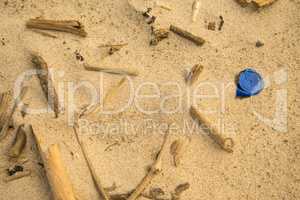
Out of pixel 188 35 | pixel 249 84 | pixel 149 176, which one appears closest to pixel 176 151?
pixel 149 176

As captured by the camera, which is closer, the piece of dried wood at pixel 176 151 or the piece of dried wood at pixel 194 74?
the piece of dried wood at pixel 176 151

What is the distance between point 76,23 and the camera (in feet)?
10.5

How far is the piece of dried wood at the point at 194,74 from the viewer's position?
315cm

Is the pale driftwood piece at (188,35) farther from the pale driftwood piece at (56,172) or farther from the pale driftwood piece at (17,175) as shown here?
the pale driftwood piece at (17,175)

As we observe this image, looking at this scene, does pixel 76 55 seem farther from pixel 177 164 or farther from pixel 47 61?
pixel 177 164

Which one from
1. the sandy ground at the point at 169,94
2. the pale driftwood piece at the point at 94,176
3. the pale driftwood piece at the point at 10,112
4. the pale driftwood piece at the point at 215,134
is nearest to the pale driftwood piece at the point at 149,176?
the sandy ground at the point at 169,94

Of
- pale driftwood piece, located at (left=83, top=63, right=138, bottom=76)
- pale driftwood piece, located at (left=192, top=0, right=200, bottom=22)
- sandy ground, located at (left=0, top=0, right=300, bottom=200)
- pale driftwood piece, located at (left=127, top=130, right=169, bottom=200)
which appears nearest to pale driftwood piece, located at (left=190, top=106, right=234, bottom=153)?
sandy ground, located at (left=0, top=0, right=300, bottom=200)

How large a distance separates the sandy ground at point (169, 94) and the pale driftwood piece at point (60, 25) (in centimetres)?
5

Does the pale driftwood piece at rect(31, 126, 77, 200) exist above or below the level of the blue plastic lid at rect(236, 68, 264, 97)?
below

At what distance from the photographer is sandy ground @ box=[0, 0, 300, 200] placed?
2.91 meters

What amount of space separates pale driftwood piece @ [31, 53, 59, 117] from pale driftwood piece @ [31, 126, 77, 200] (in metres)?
0.25

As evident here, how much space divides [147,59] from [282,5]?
3.46 feet

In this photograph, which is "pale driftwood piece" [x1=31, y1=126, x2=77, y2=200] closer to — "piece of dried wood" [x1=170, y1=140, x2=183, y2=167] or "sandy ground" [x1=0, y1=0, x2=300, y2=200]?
"sandy ground" [x1=0, y1=0, x2=300, y2=200]

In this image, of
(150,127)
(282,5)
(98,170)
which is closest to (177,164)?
(150,127)
